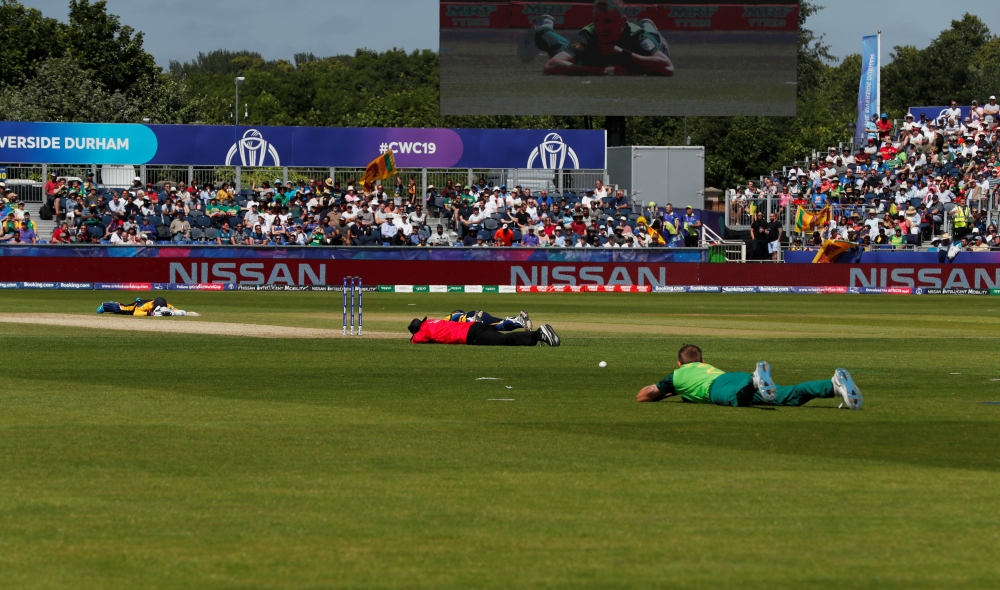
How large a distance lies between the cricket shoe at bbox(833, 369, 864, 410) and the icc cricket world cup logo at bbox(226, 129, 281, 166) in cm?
4241

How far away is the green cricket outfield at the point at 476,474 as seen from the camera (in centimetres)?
723

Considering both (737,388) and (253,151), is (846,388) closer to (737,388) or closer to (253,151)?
(737,388)

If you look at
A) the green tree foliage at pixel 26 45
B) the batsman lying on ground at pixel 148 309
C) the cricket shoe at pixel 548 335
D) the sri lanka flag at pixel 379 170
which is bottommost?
the batsman lying on ground at pixel 148 309

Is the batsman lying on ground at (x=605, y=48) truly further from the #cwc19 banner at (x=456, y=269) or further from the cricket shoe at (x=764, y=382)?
the cricket shoe at (x=764, y=382)

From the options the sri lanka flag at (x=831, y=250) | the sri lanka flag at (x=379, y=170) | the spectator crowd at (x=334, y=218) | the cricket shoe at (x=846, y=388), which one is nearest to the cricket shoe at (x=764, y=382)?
the cricket shoe at (x=846, y=388)

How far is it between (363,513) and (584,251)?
119 ft

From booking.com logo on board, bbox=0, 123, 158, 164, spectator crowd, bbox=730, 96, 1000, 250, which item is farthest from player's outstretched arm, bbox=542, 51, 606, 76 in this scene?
booking.com logo on board, bbox=0, 123, 158, 164

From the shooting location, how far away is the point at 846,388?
12969 millimetres

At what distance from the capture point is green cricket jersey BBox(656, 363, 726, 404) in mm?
14031

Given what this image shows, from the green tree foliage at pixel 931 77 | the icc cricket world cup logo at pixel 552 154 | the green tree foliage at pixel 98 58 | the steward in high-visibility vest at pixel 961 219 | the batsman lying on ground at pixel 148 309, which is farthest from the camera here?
the green tree foliage at pixel 931 77

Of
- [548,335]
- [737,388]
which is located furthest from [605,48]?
[737,388]

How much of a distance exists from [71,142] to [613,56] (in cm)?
2258

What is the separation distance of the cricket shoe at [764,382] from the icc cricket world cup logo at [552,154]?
4148cm

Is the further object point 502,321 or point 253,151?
point 253,151
